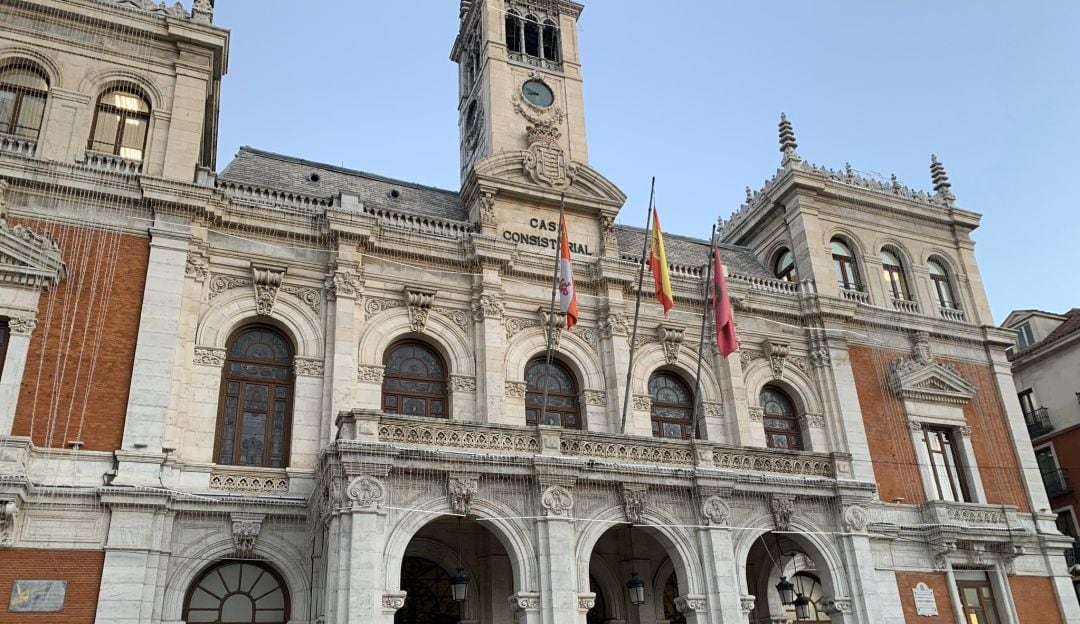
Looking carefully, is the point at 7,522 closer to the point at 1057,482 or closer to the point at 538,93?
the point at 538,93

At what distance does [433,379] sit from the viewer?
2277cm

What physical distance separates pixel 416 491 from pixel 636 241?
1433 centimetres

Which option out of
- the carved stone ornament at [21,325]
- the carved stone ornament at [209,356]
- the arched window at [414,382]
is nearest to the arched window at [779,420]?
the arched window at [414,382]

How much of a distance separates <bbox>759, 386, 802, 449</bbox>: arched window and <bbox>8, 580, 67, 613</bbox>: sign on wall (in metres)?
17.9

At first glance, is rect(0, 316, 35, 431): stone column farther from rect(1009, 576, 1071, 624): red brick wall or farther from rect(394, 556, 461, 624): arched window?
rect(1009, 576, 1071, 624): red brick wall

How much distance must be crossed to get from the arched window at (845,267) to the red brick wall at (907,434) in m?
2.68

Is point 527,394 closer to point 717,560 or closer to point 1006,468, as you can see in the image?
point 717,560

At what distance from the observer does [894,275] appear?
101 ft

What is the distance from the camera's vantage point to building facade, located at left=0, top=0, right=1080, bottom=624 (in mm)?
17703

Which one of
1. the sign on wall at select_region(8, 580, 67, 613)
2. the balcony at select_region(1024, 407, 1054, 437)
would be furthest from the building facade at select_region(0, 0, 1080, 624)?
the balcony at select_region(1024, 407, 1054, 437)

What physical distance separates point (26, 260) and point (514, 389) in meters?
11.3

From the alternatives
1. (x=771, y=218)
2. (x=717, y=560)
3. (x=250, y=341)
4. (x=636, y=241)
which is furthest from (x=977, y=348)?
(x=250, y=341)

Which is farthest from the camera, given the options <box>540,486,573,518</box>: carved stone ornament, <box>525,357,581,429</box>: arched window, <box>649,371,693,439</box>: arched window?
<box>649,371,693,439</box>: arched window

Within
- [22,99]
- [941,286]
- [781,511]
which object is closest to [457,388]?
[781,511]
